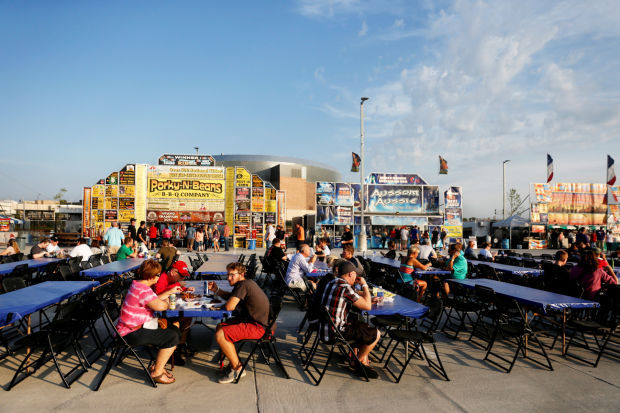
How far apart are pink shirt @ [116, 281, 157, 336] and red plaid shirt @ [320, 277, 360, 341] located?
1.93 metres

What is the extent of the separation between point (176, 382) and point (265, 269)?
5843 mm

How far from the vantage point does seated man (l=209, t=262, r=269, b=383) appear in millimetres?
4062

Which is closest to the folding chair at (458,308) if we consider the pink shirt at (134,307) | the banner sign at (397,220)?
the pink shirt at (134,307)

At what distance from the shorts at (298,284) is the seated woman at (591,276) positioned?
15.2 feet

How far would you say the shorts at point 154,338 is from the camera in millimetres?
3895

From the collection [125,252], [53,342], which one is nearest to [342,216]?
[125,252]

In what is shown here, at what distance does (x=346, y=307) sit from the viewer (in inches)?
167

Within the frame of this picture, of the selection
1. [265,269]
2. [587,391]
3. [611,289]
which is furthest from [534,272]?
[265,269]

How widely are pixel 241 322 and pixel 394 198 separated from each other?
2123 cm

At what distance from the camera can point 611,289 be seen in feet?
17.0

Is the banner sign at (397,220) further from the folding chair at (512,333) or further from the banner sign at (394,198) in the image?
the folding chair at (512,333)

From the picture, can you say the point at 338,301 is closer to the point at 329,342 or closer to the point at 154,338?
the point at 329,342

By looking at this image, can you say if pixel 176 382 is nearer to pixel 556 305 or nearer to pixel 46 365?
pixel 46 365

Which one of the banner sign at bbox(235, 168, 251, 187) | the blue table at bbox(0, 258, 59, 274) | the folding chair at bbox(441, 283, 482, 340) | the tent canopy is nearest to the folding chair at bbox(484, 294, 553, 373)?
the folding chair at bbox(441, 283, 482, 340)
